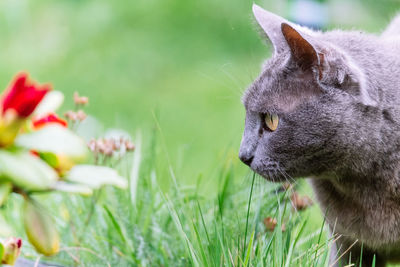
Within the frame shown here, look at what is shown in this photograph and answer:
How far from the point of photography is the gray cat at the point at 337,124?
1465 mm

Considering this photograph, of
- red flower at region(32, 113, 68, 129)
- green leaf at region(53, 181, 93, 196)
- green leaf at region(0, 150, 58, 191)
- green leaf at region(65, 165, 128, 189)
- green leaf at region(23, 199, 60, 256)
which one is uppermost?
red flower at region(32, 113, 68, 129)

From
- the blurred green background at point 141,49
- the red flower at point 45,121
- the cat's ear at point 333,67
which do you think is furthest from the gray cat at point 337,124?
the blurred green background at point 141,49

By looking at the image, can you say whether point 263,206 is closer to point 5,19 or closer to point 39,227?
point 39,227

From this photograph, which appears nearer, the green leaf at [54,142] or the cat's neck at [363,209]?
the green leaf at [54,142]

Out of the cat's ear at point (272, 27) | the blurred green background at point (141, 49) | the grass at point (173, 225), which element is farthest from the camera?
the blurred green background at point (141, 49)

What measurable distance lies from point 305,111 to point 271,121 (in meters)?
0.10

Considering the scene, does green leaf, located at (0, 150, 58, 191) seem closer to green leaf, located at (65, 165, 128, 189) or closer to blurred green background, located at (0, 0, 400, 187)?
green leaf, located at (65, 165, 128, 189)

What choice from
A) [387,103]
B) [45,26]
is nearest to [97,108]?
[45,26]

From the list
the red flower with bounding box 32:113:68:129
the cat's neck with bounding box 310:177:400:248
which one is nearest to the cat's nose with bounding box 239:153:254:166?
the cat's neck with bounding box 310:177:400:248

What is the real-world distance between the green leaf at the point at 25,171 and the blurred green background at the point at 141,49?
9.05ft

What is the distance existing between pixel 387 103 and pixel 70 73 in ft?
9.18

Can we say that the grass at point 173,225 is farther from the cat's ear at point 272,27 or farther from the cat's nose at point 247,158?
the cat's ear at point 272,27

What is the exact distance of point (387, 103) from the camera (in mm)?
1502

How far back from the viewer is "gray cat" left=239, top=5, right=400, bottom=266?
1465 millimetres
